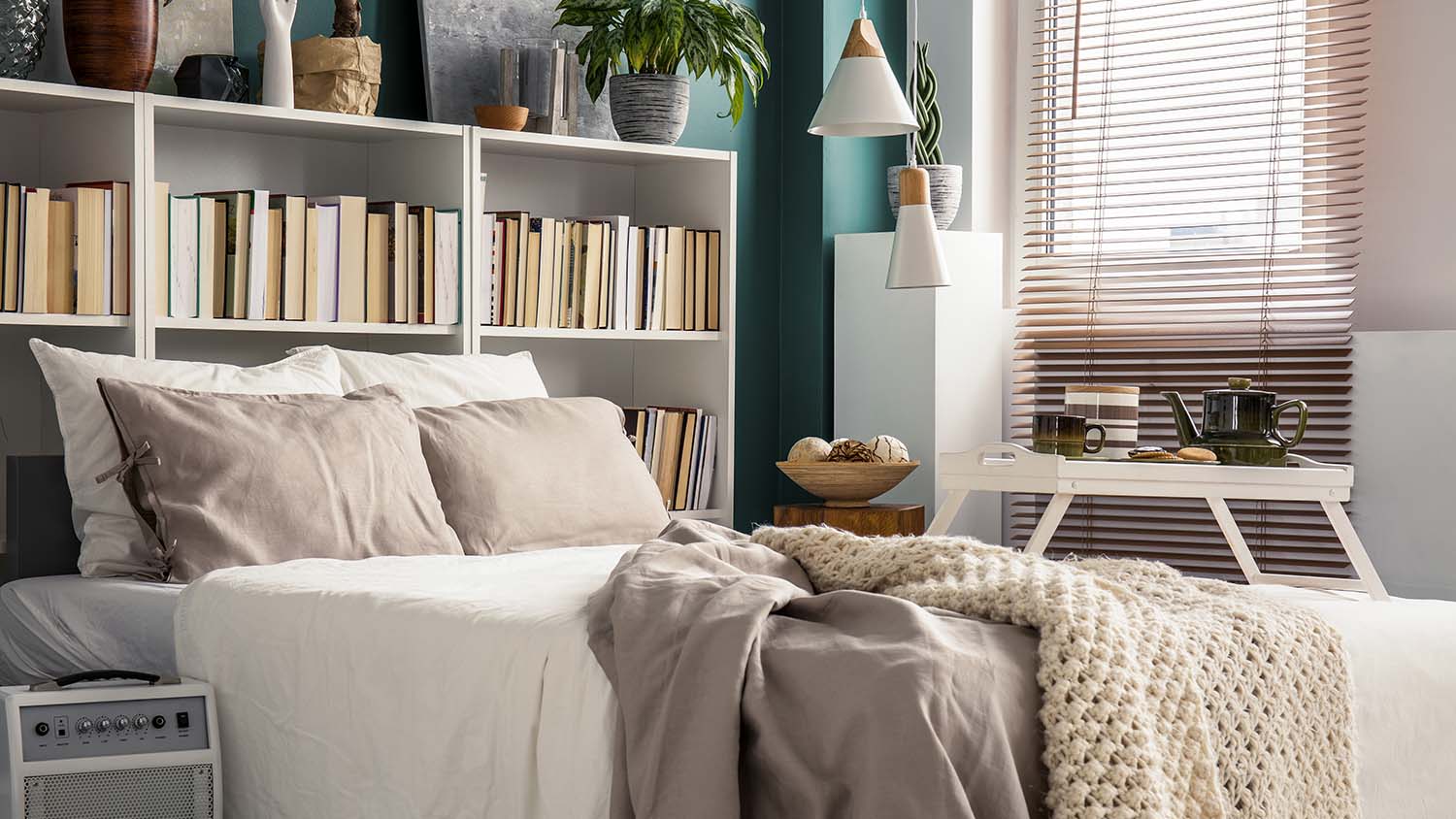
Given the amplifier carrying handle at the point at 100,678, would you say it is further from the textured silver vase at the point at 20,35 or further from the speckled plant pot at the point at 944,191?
the speckled plant pot at the point at 944,191

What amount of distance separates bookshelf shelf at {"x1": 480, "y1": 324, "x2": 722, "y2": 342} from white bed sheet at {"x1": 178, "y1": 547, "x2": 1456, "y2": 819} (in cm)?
132

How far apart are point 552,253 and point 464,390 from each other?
63 centimetres

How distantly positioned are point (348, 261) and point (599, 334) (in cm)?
71

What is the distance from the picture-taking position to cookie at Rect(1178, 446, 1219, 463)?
3.27 metres

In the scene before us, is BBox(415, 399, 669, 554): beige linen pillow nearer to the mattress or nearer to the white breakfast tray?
the mattress

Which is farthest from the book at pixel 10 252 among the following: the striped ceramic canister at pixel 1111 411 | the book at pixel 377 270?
the striped ceramic canister at pixel 1111 411

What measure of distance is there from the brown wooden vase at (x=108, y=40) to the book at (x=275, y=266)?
0.39 metres

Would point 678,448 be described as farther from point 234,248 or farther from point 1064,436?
point 234,248

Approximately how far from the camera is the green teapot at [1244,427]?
10.6 feet

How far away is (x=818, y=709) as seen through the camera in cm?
155

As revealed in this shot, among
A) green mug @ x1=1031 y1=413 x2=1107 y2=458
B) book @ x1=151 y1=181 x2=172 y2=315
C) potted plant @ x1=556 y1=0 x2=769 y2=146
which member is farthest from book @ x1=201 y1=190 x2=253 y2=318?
green mug @ x1=1031 y1=413 x2=1107 y2=458

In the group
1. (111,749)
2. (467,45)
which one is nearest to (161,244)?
(467,45)

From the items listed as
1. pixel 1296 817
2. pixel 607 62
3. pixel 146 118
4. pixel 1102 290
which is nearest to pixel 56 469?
pixel 146 118

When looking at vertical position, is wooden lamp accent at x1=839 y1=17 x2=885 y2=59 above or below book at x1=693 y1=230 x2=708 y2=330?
above
